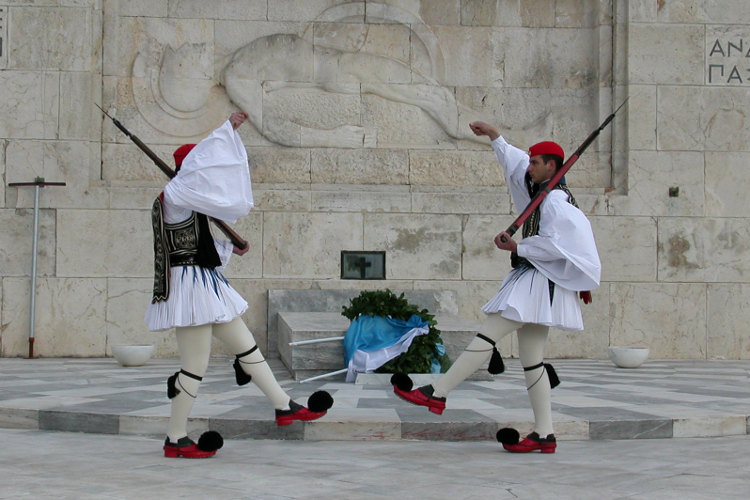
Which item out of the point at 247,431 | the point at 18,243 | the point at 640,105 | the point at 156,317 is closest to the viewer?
the point at 156,317

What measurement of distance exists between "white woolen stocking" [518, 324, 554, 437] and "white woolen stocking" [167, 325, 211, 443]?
1891 millimetres

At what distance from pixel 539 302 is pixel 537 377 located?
460mm

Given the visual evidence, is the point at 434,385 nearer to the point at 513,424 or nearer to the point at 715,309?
the point at 513,424

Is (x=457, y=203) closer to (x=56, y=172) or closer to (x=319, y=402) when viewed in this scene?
(x=56, y=172)

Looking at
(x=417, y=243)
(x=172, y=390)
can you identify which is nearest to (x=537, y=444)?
(x=172, y=390)

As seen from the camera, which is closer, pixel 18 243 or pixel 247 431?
pixel 247 431

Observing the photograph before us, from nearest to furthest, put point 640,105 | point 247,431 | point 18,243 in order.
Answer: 1. point 247,431
2. point 18,243
3. point 640,105

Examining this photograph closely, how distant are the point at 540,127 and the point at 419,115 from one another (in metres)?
1.53

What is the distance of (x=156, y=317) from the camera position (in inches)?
243

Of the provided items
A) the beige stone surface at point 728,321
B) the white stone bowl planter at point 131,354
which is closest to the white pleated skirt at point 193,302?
the white stone bowl planter at point 131,354

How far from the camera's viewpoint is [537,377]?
20.8 feet

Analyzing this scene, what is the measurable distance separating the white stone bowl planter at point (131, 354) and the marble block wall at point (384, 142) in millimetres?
1063

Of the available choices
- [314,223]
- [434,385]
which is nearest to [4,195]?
[314,223]

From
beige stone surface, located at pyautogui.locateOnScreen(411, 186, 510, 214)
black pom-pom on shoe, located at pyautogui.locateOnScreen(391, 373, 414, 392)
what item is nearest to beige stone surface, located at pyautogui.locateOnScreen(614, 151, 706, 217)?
beige stone surface, located at pyautogui.locateOnScreen(411, 186, 510, 214)
